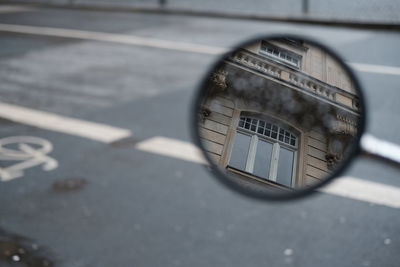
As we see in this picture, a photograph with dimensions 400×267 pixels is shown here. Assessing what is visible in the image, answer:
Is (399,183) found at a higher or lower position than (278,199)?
higher

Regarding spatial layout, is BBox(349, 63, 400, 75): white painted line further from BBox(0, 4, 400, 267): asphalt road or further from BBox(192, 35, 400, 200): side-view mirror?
BBox(192, 35, 400, 200): side-view mirror

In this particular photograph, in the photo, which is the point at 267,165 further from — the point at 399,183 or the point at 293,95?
the point at 399,183

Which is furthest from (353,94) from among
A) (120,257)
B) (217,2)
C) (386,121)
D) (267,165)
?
(217,2)

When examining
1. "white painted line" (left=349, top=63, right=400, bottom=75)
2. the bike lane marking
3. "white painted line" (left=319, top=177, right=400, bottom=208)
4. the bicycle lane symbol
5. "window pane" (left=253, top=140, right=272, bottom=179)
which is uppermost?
the bike lane marking

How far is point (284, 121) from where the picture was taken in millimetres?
1234

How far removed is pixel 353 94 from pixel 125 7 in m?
13.0

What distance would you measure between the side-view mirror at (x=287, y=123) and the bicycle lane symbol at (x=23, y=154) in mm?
3989

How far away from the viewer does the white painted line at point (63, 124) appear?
570cm

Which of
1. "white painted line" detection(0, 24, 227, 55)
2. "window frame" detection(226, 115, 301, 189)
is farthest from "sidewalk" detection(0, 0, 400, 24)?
"window frame" detection(226, 115, 301, 189)

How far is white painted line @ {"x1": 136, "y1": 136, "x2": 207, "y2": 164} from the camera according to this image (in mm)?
5223

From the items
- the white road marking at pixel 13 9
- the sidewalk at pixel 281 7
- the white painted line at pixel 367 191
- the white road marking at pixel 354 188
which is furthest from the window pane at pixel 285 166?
the white road marking at pixel 13 9

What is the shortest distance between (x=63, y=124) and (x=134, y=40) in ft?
15.0

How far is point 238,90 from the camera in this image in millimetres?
1294

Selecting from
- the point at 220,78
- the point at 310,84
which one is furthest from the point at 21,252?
the point at 310,84
